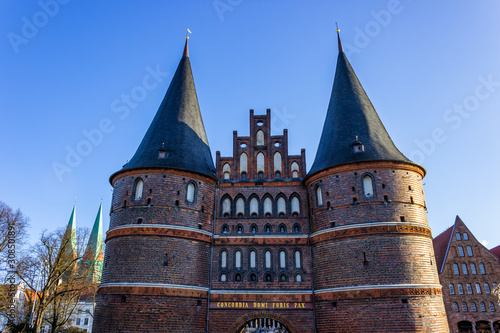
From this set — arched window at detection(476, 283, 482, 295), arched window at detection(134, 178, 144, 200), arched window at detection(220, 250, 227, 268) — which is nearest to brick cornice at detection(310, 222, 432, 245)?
arched window at detection(220, 250, 227, 268)

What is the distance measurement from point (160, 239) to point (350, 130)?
11.4 m

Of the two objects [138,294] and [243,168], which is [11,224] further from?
[243,168]

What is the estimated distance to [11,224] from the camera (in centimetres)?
2381

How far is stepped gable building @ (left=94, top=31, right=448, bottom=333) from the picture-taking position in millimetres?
15742

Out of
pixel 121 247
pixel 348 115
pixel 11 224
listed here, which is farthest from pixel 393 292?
pixel 11 224

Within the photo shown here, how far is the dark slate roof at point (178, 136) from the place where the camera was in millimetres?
18819

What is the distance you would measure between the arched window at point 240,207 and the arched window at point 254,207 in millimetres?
445

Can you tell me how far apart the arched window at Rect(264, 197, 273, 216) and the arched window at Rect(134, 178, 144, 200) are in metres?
6.61

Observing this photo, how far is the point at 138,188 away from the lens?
18359 mm

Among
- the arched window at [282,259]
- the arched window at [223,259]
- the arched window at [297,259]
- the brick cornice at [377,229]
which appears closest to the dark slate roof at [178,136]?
the arched window at [223,259]

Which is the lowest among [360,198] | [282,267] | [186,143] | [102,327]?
[102,327]

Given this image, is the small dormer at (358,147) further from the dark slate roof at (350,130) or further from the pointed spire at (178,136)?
the pointed spire at (178,136)

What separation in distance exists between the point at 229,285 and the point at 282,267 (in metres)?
2.84

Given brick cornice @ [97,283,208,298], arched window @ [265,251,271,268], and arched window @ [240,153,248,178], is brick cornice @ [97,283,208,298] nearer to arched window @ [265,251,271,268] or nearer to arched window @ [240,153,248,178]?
arched window @ [265,251,271,268]
